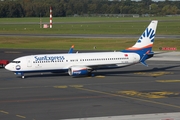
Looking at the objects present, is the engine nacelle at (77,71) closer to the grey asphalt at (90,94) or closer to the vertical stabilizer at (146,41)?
the grey asphalt at (90,94)

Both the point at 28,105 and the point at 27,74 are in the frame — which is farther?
the point at 27,74

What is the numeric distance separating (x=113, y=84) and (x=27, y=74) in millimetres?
15743

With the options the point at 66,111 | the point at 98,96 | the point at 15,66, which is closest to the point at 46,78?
the point at 15,66

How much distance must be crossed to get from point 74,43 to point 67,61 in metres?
52.4

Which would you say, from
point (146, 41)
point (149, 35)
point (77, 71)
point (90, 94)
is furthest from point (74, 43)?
point (90, 94)

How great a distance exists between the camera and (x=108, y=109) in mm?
42375

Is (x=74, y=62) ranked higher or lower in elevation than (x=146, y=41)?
lower

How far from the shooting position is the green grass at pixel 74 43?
105 meters

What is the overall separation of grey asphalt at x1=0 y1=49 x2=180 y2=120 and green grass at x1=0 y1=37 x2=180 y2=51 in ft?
112

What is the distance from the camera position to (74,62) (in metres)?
63.3

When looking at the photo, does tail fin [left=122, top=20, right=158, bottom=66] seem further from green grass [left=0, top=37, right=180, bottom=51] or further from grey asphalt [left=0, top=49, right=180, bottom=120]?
green grass [left=0, top=37, right=180, bottom=51]

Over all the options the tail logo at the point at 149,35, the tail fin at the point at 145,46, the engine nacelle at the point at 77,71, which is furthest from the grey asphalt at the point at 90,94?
the tail logo at the point at 149,35

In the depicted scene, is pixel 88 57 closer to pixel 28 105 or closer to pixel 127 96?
pixel 127 96

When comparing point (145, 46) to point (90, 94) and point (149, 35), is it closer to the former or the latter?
point (149, 35)
